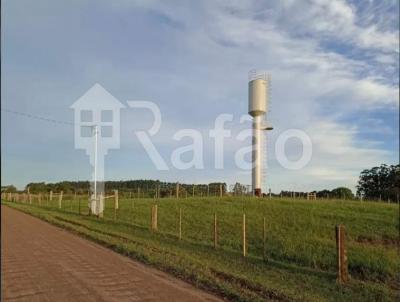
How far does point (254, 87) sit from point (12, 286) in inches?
1756

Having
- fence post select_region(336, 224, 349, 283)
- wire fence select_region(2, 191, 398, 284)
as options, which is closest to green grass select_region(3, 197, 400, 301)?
wire fence select_region(2, 191, 398, 284)

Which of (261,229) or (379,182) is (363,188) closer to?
(379,182)

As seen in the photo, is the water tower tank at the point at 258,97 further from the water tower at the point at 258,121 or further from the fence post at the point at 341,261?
the fence post at the point at 341,261

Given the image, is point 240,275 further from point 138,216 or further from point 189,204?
point 189,204

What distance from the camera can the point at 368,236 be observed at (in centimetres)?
2581

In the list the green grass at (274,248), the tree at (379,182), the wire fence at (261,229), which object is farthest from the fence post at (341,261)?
the tree at (379,182)

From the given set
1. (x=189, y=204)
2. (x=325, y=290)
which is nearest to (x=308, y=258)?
(x=325, y=290)

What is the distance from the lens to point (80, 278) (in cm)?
1071

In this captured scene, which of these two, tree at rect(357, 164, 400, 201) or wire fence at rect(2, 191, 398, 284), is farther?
tree at rect(357, 164, 400, 201)

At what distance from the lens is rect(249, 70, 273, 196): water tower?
51594mm

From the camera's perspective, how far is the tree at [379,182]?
271ft

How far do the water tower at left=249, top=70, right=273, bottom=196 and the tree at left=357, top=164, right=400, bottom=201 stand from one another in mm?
35741

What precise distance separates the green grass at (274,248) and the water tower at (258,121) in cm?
1263

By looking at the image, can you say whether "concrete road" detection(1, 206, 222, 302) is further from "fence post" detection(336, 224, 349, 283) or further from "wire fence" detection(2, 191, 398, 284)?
"wire fence" detection(2, 191, 398, 284)
